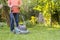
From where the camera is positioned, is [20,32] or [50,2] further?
[50,2]

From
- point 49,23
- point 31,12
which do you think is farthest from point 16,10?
point 31,12

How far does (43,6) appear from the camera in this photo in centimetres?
1434

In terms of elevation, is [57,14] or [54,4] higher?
[54,4]

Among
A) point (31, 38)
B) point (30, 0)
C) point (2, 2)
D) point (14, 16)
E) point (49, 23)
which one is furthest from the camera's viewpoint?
point (30, 0)

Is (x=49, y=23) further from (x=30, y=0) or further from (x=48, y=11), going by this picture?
(x=30, y=0)

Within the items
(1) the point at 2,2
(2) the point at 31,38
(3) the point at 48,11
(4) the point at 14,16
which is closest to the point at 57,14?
(3) the point at 48,11

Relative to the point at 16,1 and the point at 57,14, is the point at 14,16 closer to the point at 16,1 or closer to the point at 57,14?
the point at 16,1

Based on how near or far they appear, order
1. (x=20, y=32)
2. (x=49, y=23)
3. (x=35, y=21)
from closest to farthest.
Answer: (x=20, y=32) → (x=49, y=23) → (x=35, y=21)

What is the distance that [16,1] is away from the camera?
9.71 m

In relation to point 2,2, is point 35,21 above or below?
below

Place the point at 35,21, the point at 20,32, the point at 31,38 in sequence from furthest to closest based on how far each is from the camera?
the point at 35,21 < the point at 20,32 < the point at 31,38

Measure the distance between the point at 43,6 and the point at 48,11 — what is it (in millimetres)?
427

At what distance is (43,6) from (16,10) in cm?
477

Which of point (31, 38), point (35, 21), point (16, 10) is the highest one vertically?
point (16, 10)
